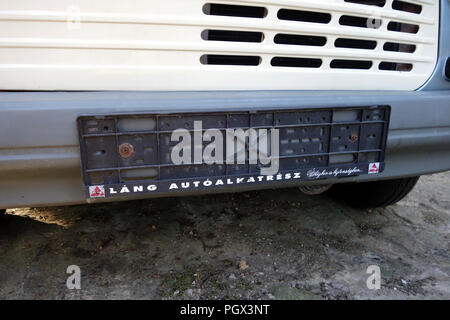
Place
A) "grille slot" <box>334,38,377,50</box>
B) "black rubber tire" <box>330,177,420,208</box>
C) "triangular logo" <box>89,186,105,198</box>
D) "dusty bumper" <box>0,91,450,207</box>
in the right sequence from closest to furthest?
"dusty bumper" <box>0,91,450,207</box>
"triangular logo" <box>89,186,105,198</box>
"grille slot" <box>334,38,377,50</box>
"black rubber tire" <box>330,177,420,208</box>

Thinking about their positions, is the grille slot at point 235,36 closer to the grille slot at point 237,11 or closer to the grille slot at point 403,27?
the grille slot at point 237,11

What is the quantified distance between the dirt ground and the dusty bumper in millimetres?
604

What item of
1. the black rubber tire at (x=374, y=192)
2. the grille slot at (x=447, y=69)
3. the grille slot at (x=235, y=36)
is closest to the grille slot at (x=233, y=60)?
the grille slot at (x=235, y=36)

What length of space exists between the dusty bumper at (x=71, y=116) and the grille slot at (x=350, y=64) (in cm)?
16

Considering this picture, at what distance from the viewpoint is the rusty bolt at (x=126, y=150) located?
1389 millimetres

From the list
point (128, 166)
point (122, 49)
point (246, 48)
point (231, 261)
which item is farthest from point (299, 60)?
point (231, 261)

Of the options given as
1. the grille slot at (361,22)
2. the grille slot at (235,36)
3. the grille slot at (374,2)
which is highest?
the grille slot at (374,2)

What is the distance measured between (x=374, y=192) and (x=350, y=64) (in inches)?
44.7

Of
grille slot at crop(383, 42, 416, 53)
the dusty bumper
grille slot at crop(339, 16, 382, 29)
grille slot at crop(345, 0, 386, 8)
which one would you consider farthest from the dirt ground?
grille slot at crop(345, 0, 386, 8)

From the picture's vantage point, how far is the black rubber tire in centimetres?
242

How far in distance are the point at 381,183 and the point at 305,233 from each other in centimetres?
68

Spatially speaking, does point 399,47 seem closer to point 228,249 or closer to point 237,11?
point 237,11

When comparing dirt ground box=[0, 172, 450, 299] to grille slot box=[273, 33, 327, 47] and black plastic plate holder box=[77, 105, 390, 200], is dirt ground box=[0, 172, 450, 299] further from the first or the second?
grille slot box=[273, 33, 327, 47]

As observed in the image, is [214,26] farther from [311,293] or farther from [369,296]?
[369,296]
